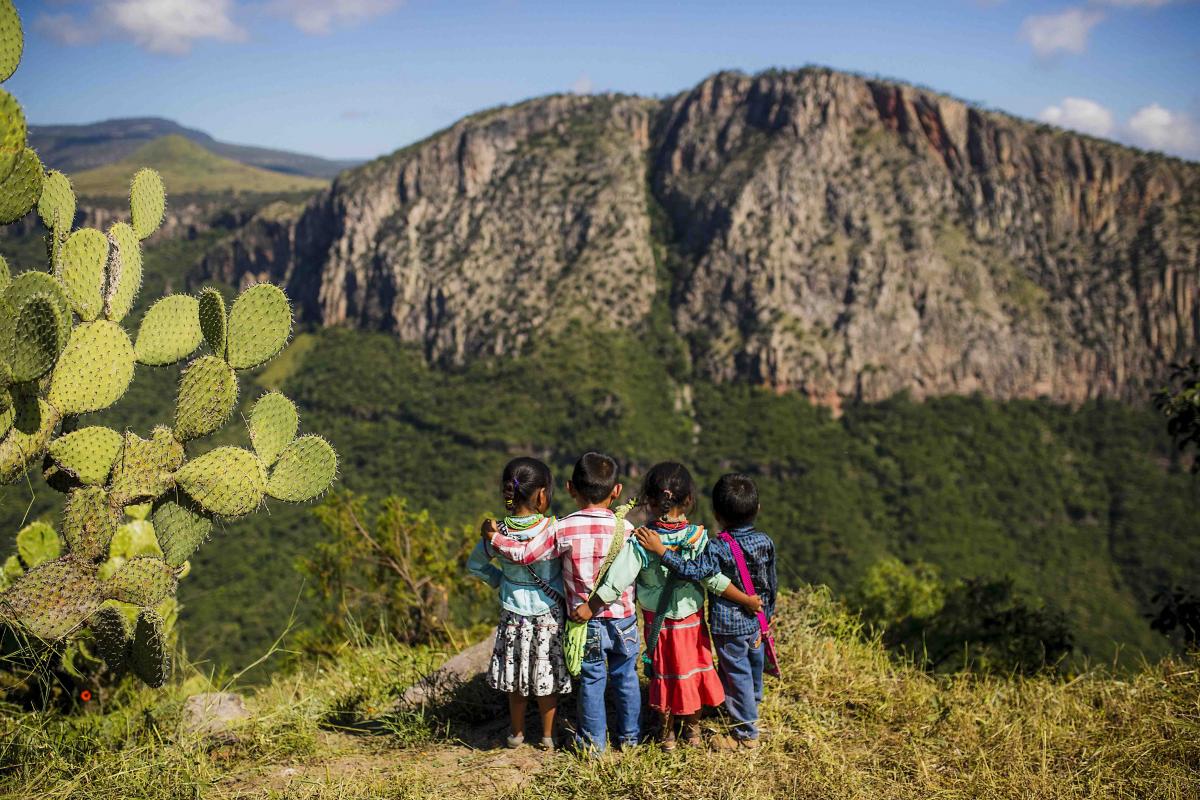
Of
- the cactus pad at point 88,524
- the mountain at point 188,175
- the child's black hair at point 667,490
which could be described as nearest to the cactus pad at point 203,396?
the cactus pad at point 88,524

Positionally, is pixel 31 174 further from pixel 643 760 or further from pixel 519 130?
pixel 519 130

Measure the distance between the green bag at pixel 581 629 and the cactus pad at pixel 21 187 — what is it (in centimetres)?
294

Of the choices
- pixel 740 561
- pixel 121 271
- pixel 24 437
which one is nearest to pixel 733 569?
pixel 740 561

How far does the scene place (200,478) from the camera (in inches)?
145

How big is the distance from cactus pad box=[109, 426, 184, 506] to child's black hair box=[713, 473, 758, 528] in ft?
8.59

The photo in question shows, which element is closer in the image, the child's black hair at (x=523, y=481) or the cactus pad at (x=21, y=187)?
the cactus pad at (x=21, y=187)

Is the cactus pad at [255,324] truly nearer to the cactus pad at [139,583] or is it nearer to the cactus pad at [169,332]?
the cactus pad at [169,332]

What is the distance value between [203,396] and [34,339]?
77 cm

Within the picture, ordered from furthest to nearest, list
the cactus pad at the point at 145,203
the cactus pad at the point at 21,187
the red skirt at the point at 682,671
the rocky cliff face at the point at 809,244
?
the rocky cliff face at the point at 809,244 < the cactus pad at the point at 145,203 < the red skirt at the point at 682,671 < the cactus pad at the point at 21,187

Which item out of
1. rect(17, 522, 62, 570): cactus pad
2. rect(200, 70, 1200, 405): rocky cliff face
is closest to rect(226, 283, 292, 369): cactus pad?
rect(17, 522, 62, 570): cactus pad

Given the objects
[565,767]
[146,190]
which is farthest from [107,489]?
[565,767]

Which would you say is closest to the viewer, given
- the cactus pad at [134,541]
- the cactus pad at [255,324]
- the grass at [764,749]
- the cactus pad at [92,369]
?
the grass at [764,749]

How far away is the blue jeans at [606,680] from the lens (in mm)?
3467

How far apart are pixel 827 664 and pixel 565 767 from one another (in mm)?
1709
